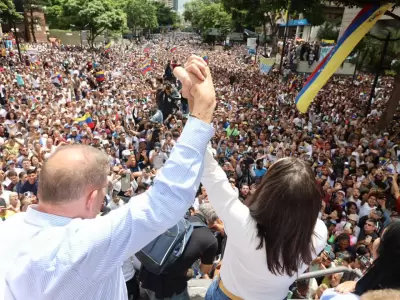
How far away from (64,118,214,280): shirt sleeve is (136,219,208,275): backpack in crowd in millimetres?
784

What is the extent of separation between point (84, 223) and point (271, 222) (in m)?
0.79

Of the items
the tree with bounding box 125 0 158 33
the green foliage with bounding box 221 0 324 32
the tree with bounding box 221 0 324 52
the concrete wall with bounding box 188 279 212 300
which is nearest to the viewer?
the concrete wall with bounding box 188 279 212 300

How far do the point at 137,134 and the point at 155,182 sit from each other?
9095 millimetres

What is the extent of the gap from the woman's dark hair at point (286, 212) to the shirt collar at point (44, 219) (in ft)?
2.64

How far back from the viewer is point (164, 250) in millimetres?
1789

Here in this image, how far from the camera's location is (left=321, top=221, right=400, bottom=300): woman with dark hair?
1.61 meters

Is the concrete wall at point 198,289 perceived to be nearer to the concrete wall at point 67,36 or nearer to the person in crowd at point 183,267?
the person in crowd at point 183,267

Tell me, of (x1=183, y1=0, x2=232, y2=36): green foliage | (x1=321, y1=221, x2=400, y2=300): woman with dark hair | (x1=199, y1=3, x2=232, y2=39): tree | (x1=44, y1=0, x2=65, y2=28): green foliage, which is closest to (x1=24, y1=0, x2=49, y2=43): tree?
(x1=44, y1=0, x2=65, y2=28): green foliage

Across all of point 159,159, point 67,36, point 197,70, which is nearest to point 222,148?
point 159,159

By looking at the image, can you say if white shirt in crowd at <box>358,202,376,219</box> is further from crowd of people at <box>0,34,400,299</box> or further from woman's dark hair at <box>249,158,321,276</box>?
woman's dark hair at <box>249,158,321,276</box>

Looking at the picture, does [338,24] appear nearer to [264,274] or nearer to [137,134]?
[137,134]

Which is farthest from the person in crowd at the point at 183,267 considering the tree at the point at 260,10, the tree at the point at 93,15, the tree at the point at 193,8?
the tree at the point at 193,8

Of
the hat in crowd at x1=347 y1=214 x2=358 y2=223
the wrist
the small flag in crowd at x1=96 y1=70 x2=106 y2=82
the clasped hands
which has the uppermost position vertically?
the clasped hands

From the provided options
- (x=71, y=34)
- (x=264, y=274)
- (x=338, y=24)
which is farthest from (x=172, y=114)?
(x=71, y=34)
